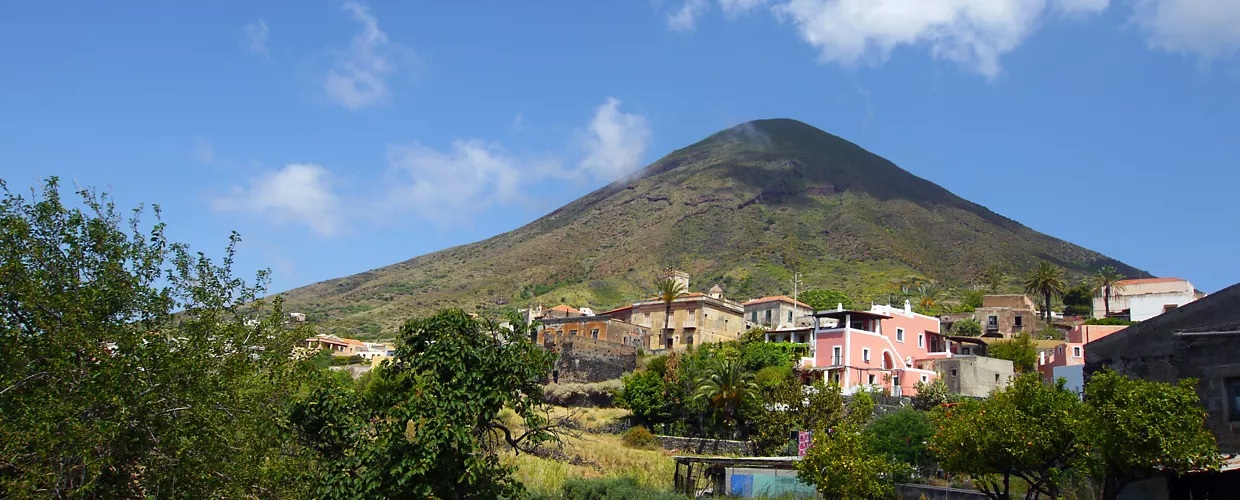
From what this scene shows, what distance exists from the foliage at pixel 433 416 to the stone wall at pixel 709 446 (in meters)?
33.6

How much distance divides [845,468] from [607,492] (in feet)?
23.2

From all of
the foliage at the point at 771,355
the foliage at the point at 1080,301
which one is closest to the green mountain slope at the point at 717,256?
the foliage at the point at 1080,301

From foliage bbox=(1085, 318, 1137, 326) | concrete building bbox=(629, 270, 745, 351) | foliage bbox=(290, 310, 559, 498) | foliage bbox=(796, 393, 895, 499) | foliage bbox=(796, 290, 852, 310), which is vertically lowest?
foliage bbox=(796, 393, 895, 499)

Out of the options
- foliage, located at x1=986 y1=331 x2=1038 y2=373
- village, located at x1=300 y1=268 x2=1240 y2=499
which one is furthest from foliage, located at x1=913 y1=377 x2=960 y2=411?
foliage, located at x1=986 y1=331 x2=1038 y2=373

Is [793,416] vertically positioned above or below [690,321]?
below

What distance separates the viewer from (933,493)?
1153 inches

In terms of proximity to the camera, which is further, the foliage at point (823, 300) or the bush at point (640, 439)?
the foliage at point (823, 300)

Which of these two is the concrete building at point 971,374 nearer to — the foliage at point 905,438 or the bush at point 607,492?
the foliage at point 905,438

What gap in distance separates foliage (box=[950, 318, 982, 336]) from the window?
5795 centimetres

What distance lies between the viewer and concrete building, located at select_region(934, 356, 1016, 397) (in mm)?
55688

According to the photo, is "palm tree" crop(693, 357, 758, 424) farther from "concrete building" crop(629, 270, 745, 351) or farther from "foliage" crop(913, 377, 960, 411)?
"concrete building" crop(629, 270, 745, 351)

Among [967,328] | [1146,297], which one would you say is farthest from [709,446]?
[1146,297]

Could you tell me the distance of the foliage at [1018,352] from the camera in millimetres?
63219

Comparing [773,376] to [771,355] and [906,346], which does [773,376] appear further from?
[906,346]
